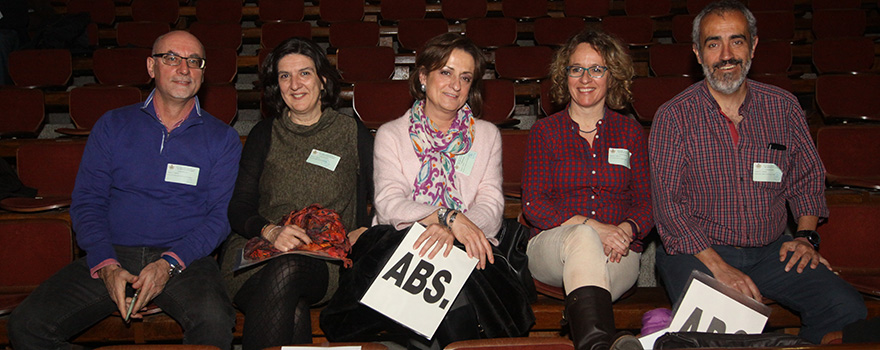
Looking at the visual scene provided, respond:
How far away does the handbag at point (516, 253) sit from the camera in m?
1.85

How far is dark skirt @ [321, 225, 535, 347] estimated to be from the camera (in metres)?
1.71

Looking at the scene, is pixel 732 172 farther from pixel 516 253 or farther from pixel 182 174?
pixel 182 174

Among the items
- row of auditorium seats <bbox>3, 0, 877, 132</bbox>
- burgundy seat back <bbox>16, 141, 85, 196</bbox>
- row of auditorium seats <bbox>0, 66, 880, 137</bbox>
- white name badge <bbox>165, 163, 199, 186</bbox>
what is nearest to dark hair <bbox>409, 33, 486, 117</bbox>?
white name badge <bbox>165, 163, 199, 186</bbox>

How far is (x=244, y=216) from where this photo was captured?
1951 millimetres

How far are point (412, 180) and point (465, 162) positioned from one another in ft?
0.67

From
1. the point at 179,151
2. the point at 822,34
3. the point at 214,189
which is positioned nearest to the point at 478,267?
the point at 214,189

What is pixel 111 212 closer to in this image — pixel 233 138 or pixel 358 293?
pixel 233 138

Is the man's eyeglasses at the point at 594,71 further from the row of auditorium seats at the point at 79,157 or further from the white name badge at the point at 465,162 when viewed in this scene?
the row of auditorium seats at the point at 79,157

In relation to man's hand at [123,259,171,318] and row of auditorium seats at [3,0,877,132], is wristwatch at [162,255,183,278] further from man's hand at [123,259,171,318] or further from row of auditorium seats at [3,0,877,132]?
row of auditorium seats at [3,0,877,132]

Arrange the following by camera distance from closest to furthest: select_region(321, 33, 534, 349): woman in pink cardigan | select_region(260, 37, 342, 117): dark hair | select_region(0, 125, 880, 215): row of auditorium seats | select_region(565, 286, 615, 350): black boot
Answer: select_region(565, 286, 615, 350): black boot, select_region(321, 33, 534, 349): woman in pink cardigan, select_region(260, 37, 342, 117): dark hair, select_region(0, 125, 880, 215): row of auditorium seats

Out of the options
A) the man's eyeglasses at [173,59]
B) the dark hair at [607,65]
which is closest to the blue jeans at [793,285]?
the dark hair at [607,65]

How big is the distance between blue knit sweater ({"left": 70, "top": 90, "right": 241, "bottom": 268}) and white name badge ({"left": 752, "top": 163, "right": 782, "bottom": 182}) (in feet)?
6.11

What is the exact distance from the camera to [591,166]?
2.00 m

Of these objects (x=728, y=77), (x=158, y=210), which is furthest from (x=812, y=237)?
(x=158, y=210)
